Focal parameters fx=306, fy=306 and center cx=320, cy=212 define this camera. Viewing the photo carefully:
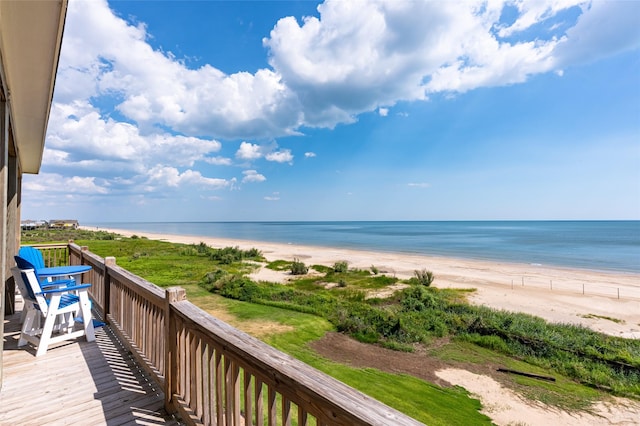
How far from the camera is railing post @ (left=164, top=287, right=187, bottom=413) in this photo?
2424mm

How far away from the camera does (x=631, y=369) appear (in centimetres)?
592

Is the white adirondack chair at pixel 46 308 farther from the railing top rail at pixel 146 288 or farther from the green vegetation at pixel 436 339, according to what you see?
the green vegetation at pixel 436 339

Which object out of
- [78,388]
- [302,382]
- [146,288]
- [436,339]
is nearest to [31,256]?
[78,388]

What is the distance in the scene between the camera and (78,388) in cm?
283

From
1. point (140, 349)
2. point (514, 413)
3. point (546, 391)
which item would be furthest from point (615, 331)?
point (140, 349)

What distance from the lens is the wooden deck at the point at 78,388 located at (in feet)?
8.01

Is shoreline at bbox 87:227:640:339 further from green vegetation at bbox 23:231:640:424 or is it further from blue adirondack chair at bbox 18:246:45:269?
blue adirondack chair at bbox 18:246:45:269

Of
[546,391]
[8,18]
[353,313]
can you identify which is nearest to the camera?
[8,18]

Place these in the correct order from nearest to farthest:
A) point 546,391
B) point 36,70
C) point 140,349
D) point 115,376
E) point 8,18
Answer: point 8,18
point 36,70
point 115,376
point 140,349
point 546,391

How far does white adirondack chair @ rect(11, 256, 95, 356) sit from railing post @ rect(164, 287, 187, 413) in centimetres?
199

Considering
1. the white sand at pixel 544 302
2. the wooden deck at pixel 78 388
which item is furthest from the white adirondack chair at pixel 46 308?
the white sand at pixel 544 302

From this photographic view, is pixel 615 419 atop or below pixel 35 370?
below

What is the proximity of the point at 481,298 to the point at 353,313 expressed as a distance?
21.5ft

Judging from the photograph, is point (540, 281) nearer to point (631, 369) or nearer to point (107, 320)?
point (631, 369)
